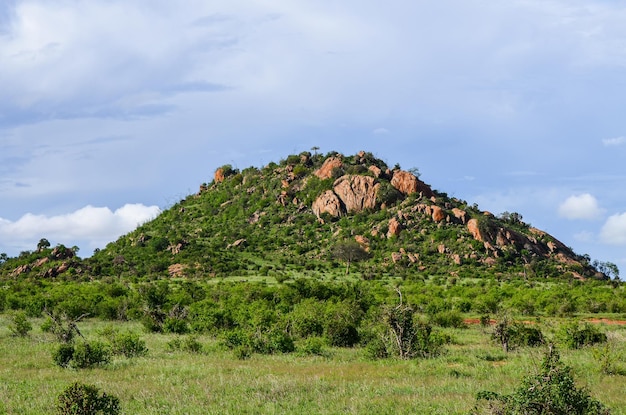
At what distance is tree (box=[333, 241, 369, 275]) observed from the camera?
4040 inches

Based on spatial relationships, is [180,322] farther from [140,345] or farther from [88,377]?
[88,377]

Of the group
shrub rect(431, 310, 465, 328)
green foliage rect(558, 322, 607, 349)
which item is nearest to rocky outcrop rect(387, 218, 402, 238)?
shrub rect(431, 310, 465, 328)

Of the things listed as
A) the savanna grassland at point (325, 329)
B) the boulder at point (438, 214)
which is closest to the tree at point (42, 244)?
the savanna grassland at point (325, 329)

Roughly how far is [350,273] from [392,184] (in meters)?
43.6

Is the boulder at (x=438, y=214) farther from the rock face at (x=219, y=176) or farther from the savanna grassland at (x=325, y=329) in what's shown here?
the rock face at (x=219, y=176)

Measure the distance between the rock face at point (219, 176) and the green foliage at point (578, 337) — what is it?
459 feet

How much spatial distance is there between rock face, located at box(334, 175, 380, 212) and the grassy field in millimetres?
98952

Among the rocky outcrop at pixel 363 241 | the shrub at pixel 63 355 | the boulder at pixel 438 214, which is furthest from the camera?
the boulder at pixel 438 214

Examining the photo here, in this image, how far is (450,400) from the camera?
14.8 metres

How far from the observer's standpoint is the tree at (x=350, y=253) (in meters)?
103

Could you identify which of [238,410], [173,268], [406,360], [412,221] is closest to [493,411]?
[238,410]

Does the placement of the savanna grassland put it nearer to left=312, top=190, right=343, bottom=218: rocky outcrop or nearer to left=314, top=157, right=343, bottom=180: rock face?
left=312, top=190, right=343, bottom=218: rocky outcrop

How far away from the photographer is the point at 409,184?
127 metres

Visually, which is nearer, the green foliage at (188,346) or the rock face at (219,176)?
the green foliage at (188,346)
